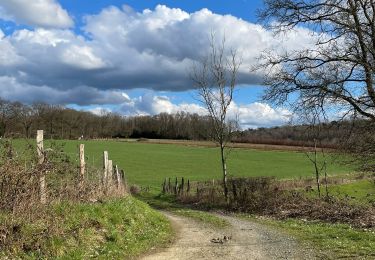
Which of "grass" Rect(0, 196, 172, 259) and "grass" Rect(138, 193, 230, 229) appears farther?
"grass" Rect(138, 193, 230, 229)

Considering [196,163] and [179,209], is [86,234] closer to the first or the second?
[179,209]

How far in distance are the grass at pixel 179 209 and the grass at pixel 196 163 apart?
5.77 meters

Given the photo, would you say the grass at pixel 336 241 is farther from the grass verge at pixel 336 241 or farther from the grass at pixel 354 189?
the grass at pixel 354 189

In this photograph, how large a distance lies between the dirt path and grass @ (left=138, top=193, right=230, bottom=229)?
2.18m

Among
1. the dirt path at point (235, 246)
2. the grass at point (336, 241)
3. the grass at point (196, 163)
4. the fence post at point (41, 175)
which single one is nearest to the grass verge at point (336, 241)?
the grass at point (336, 241)

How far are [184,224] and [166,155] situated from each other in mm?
63875

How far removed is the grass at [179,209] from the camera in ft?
65.9

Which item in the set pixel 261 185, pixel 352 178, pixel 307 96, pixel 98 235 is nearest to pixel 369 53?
pixel 307 96

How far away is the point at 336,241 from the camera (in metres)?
13.7

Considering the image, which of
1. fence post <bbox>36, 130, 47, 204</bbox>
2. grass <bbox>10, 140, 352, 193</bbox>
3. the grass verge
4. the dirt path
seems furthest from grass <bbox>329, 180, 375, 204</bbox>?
fence post <bbox>36, 130, 47, 204</bbox>

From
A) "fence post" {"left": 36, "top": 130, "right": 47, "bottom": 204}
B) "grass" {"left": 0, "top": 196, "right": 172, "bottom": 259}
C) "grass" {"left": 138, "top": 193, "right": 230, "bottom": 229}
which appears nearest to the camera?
"grass" {"left": 0, "top": 196, "right": 172, "bottom": 259}

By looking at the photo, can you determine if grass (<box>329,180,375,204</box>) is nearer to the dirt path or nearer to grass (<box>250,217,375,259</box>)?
grass (<box>250,217,375,259</box>)

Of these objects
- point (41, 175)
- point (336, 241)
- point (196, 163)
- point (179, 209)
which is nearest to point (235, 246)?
point (336, 241)

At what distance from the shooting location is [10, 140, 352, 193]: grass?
58594mm
